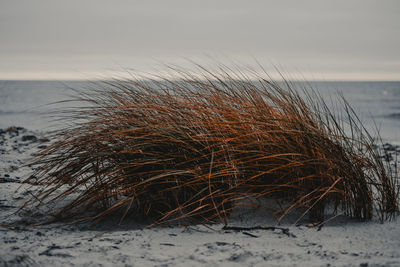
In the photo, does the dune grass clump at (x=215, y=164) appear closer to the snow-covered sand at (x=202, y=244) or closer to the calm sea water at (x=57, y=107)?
the snow-covered sand at (x=202, y=244)

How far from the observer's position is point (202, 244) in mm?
1618

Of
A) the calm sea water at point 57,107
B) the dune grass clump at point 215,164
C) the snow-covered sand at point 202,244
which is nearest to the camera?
the snow-covered sand at point 202,244

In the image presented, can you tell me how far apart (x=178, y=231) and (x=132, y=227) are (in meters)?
0.26

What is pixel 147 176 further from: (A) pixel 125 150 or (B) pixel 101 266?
(B) pixel 101 266

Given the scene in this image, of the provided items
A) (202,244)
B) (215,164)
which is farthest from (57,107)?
(202,244)

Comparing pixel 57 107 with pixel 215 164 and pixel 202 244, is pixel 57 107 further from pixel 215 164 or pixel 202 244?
pixel 202 244

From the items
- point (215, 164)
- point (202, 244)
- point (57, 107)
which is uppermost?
point (57, 107)

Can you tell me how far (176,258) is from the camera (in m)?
1.49

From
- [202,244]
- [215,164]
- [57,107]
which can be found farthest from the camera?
[57,107]

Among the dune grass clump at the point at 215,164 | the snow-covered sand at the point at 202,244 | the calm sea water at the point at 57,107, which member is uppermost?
the calm sea water at the point at 57,107

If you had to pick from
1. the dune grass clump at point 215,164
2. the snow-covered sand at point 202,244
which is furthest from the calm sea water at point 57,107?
the snow-covered sand at point 202,244

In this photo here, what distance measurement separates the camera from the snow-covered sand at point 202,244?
4.78ft

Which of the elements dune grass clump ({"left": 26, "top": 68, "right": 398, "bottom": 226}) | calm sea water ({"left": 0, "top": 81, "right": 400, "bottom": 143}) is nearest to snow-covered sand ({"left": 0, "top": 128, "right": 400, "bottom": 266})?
dune grass clump ({"left": 26, "top": 68, "right": 398, "bottom": 226})

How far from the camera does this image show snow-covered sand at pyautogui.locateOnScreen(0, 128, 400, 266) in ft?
4.78
